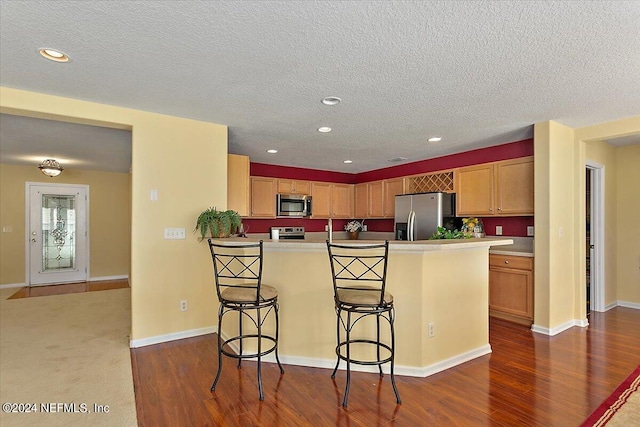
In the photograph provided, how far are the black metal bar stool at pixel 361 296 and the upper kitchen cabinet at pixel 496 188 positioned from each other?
2.75m

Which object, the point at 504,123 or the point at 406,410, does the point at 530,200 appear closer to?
the point at 504,123

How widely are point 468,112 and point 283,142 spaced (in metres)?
2.47

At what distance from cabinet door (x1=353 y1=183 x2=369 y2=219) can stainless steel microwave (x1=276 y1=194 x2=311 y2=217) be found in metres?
1.23

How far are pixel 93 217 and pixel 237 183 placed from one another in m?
4.79

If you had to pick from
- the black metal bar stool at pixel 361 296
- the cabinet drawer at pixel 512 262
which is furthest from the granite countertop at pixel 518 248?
the black metal bar stool at pixel 361 296

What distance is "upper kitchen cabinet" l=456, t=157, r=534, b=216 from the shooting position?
4.46 m

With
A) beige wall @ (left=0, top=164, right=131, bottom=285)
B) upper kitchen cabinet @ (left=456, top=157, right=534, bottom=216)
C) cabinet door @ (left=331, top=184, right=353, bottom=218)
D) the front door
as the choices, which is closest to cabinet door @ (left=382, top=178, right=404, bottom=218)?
cabinet door @ (left=331, top=184, right=353, bottom=218)

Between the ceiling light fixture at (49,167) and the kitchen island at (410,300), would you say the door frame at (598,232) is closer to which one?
the kitchen island at (410,300)

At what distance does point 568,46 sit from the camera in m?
2.19

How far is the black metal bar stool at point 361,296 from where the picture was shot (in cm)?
243

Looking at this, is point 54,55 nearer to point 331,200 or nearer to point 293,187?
point 293,187

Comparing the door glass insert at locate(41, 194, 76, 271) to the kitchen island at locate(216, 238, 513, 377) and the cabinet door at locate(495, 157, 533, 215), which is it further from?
the cabinet door at locate(495, 157, 533, 215)

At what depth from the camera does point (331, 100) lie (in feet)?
10.4

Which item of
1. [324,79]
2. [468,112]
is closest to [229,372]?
[324,79]
